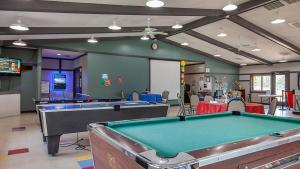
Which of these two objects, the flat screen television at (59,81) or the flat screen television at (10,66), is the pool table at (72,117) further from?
the flat screen television at (59,81)

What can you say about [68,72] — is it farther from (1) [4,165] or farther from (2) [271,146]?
(2) [271,146]

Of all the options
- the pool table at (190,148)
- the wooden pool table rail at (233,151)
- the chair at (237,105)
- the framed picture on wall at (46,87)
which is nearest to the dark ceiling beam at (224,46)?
the chair at (237,105)

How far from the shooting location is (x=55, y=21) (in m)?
5.73

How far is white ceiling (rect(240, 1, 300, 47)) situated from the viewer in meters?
6.23

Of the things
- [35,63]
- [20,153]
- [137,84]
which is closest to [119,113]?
[20,153]

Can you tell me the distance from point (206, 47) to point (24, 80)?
934 centimetres

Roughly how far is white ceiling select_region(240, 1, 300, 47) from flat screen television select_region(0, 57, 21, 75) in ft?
29.1

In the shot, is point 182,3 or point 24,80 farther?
point 24,80

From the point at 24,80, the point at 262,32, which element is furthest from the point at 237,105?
the point at 24,80

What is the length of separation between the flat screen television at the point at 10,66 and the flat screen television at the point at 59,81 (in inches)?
110

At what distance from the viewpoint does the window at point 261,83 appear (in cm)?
1354

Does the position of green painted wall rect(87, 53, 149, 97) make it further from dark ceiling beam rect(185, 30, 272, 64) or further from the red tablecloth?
the red tablecloth

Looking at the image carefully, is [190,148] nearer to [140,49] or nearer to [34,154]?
[34,154]

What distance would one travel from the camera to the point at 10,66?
818cm
